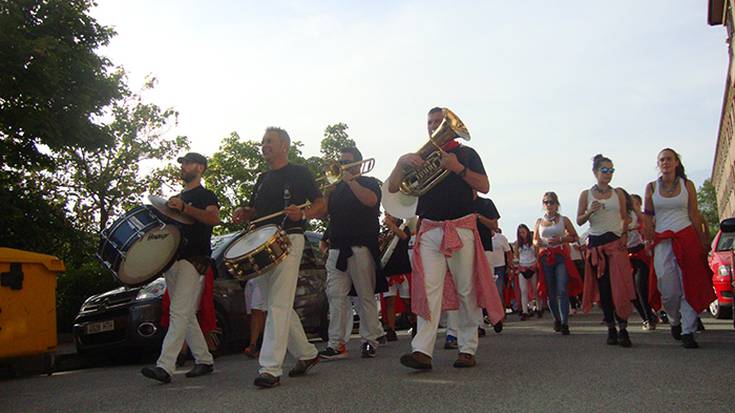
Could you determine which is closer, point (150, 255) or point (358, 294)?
point (150, 255)

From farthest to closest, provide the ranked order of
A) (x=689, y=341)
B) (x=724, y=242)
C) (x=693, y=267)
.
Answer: (x=724, y=242)
(x=693, y=267)
(x=689, y=341)

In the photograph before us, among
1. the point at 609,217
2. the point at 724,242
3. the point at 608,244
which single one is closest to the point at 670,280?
the point at 608,244

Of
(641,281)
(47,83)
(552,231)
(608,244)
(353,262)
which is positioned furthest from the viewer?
(47,83)

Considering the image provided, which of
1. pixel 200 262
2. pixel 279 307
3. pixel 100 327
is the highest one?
pixel 200 262

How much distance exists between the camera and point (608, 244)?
8.30 metres

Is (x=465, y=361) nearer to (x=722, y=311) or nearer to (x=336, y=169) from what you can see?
(x=336, y=169)

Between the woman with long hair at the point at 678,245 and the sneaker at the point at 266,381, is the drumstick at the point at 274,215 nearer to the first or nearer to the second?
the sneaker at the point at 266,381

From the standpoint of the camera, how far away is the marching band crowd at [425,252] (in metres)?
6.26

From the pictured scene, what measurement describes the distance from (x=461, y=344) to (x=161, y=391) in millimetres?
2622

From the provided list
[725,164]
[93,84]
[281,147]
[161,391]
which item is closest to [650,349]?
[281,147]

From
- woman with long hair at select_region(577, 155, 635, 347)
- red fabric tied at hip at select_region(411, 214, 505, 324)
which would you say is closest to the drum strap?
red fabric tied at hip at select_region(411, 214, 505, 324)

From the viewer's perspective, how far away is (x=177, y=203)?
6.59 meters

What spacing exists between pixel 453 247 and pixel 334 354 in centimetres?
232

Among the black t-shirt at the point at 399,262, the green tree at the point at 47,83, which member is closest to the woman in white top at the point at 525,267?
the black t-shirt at the point at 399,262
